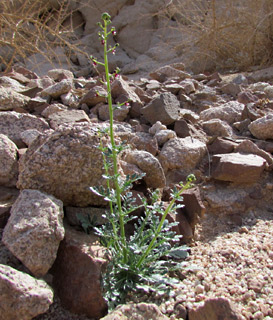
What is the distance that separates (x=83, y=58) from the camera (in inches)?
406

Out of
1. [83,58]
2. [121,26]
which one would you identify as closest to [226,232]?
[83,58]

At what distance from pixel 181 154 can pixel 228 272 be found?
1128mm

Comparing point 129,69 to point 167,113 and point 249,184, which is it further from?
point 249,184

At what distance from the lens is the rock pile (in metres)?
1.53

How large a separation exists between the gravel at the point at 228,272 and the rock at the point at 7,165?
0.50 metres

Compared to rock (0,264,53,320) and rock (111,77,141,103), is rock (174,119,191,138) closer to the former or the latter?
rock (111,77,141,103)

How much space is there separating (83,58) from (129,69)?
1963 mm

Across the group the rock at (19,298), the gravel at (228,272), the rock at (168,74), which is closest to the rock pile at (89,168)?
the rock at (19,298)

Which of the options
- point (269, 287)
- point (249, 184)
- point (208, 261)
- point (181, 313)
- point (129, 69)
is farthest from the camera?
point (129, 69)

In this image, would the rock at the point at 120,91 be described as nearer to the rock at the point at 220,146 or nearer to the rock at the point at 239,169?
the rock at the point at 220,146

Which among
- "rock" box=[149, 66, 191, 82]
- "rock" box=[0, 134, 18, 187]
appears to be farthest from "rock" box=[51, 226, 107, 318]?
"rock" box=[149, 66, 191, 82]

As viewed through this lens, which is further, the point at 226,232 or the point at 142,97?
the point at 142,97

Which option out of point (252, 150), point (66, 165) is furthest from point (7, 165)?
point (252, 150)

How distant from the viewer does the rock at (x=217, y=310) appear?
1.32 meters
